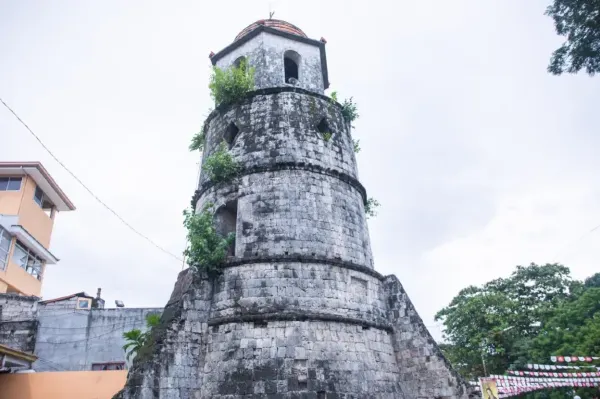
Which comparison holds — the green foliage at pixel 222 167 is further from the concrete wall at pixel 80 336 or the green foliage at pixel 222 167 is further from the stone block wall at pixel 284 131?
the concrete wall at pixel 80 336

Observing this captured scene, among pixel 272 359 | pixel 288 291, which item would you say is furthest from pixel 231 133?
pixel 272 359

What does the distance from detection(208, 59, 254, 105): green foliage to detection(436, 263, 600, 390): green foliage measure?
15524 mm

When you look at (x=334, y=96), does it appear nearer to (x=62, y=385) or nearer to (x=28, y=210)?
(x=62, y=385)

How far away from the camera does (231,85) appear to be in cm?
1076

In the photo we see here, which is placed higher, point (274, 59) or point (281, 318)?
point (274, 59)

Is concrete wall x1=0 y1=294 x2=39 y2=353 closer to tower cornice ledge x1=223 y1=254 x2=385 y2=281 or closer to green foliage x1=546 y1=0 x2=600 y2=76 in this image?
tower cornice ledge x1=223 y1=254 x2=385 y2=281

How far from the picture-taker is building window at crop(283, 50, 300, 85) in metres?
12.3

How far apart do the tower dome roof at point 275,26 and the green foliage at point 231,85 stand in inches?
81.2

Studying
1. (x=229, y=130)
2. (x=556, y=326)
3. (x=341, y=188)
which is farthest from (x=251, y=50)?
(x=556, y=326)

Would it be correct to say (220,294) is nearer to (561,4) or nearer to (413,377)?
(413,377)

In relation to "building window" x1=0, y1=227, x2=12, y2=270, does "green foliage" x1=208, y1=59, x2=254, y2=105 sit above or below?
above

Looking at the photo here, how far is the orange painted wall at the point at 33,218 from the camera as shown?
651 inches

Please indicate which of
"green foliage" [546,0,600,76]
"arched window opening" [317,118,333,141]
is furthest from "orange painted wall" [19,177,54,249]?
"green foliage" [546,0,600,76]

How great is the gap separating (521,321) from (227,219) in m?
17.9
